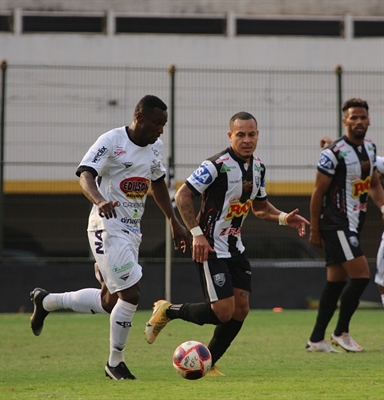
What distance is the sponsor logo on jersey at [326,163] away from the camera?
938cm

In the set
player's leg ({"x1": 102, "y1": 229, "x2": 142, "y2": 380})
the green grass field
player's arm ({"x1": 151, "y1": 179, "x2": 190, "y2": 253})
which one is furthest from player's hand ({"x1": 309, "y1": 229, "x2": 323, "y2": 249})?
player's leg ({"x1": 102, "y1": 229, "x2": 142, "y2": 380})

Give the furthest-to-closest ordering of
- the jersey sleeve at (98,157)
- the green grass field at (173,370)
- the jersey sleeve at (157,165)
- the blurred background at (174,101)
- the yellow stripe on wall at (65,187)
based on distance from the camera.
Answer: the yellow stripe on wall at (65,187), the blurred background at (174,101), the jersey sleeve at (157,165), the jersey sleeve at (98,157), the green grass field at (173,370)

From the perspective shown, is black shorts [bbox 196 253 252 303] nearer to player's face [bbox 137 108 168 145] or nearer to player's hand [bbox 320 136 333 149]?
player's face [bbox 137 108 168 145]

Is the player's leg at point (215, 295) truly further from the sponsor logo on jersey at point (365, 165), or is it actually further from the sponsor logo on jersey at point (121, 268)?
the sponsor logo on jersey at point (365, 165)

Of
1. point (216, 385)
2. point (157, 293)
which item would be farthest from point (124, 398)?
point (157, 293)

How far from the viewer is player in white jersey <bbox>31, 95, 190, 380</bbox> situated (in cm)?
721

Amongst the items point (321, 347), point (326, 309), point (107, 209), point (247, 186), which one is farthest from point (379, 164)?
point (107, 209)

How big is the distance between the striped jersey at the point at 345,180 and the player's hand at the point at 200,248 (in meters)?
2.68

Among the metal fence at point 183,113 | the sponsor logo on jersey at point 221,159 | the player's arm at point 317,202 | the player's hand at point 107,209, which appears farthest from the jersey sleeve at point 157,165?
the metal fence at point 183,113

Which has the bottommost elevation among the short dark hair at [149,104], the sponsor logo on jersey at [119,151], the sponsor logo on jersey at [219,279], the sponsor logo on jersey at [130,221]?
the sponsor logo on jersey at [219,279]

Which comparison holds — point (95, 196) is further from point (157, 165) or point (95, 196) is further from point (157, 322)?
point (157, 322)

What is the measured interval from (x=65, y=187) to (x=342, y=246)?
29.0 feet

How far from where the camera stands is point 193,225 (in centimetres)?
715

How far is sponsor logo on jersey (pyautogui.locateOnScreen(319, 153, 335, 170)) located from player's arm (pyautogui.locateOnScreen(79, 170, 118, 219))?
3.12 meters
